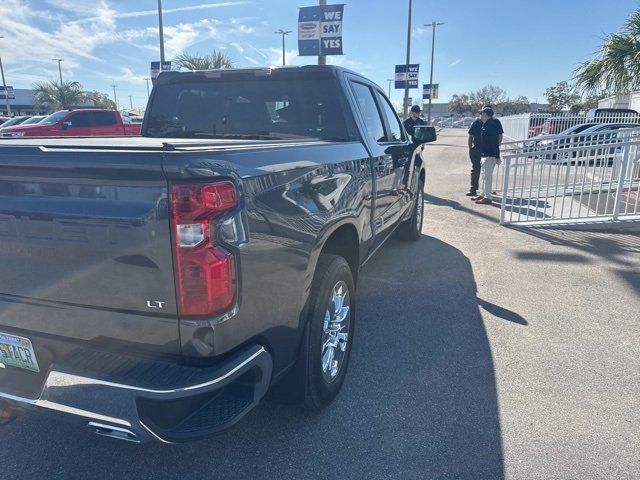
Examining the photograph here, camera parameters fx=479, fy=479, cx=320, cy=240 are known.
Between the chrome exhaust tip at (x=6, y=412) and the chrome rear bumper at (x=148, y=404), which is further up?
the chrome rear bumper at (x=148, y=404)

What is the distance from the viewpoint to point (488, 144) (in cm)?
939

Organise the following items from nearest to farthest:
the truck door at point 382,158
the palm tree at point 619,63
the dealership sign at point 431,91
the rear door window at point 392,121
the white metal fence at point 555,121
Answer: the truck door at point 382,158, the rear door window at point 392,121, the palm tree at point 619,63, the white metal fence at point 555,121, the dealership sign at point 431,91

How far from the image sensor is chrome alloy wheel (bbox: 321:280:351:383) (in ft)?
9.27

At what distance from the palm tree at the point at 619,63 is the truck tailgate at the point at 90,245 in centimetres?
1017

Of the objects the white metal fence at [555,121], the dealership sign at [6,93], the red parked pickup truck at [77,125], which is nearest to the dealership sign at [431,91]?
the white metal fence at [555,121]

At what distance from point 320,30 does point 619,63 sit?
652 centimetres

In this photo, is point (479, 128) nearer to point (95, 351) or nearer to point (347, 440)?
point (347, 440)

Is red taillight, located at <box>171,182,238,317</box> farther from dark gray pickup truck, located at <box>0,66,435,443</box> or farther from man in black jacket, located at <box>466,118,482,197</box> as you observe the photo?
man in black jacket, located at <box>466,118,482,197</box>

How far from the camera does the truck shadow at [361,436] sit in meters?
2.42

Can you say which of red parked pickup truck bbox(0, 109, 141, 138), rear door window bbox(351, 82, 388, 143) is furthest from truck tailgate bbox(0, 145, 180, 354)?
red parked pickup truck bbox(0, 109, 141, 138)

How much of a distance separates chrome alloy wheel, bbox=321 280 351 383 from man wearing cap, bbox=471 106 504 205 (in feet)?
23.6

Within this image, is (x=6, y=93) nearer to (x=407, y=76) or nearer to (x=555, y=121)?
(x=407, y=76)

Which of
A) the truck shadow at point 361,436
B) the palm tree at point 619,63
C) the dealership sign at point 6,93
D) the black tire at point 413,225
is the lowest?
the truck shadow at point 361,436

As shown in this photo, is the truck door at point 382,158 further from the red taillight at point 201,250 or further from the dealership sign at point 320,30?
the dealership sign at point 320,30
